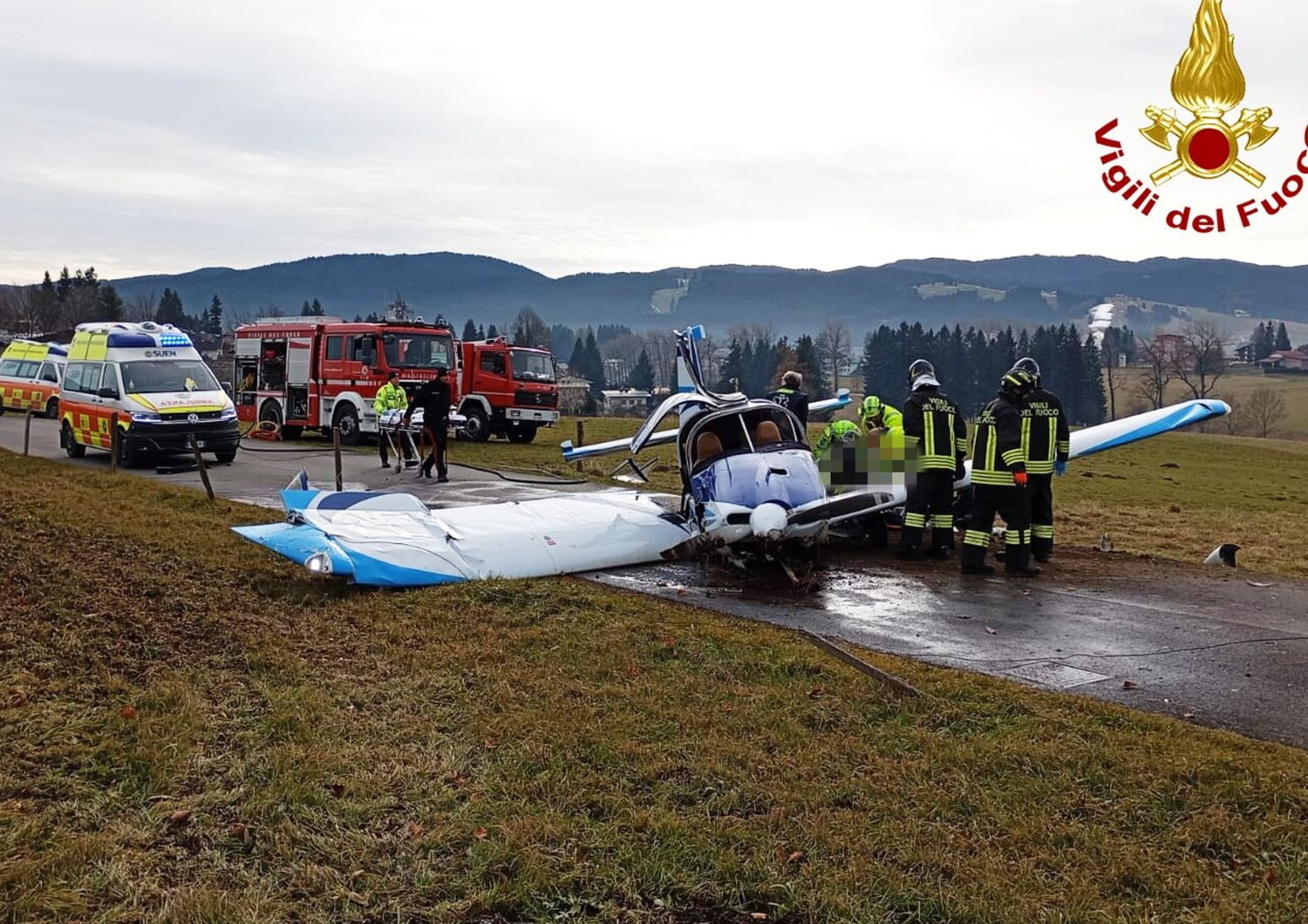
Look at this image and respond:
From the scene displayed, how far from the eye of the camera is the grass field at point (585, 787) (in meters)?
4.07

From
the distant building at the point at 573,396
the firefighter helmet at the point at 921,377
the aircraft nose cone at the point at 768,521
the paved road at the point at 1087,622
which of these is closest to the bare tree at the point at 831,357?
the distant building at the point at 573,396

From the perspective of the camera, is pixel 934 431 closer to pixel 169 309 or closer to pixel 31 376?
pixel 31 376

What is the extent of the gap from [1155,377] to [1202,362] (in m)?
4.79

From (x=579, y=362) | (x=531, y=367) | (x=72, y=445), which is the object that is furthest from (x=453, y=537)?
(x=579, y=362)

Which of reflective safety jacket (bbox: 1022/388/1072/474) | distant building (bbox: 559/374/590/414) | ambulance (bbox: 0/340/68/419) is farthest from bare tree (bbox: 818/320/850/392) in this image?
reflective safety jacket (bbox: 1022/388/1072/474)

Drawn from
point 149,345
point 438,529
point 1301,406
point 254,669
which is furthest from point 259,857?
point 1301,406

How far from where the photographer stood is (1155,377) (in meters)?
90.4

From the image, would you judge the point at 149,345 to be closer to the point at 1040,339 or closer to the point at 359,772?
the point at 359,772

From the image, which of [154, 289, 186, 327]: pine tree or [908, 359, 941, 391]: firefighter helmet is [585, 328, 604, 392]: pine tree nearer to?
[154, 289, 186, 327]: pine tree

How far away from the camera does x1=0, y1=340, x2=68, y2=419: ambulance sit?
3478 cm

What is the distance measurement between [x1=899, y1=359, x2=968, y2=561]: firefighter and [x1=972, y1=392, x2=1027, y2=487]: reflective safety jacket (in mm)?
865

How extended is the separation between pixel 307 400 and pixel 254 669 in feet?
A: 72.6

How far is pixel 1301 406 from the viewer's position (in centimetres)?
8975

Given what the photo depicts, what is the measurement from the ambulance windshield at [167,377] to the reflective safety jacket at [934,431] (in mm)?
14853
